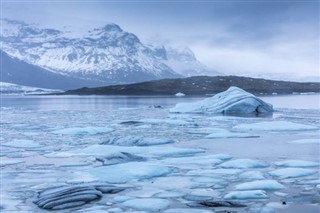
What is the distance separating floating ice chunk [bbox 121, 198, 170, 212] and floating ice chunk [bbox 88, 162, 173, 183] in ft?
4.82

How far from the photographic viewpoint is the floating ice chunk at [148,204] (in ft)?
21.5

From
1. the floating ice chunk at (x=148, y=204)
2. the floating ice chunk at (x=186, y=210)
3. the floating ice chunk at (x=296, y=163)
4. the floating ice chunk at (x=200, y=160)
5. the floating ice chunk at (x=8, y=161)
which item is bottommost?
the floating ice chunk at (x=186, y=210)

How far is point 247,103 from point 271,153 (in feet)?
57.6

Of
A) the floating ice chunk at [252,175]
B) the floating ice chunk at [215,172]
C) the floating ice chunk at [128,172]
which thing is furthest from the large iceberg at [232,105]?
the floating ice chunk at [252,175]

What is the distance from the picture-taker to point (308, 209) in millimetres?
6414

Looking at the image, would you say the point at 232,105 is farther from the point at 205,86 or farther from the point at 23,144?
the point at 205,86

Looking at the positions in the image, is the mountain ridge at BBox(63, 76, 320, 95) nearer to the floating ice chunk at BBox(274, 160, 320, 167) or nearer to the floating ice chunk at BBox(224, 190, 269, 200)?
the floating ice chunk at BBox(274, 160, 320, 167)

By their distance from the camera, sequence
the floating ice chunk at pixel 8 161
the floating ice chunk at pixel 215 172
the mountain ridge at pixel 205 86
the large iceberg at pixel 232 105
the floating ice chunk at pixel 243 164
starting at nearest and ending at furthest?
1. the floating ice chunk at pixel 215 172
2. the floating ice chunk at pixel 243 164
3. the floating ice chunk at pixel 8 161
4. the large iceberg at pixel 232 105
5. the mountain ridge at pixel 205 86

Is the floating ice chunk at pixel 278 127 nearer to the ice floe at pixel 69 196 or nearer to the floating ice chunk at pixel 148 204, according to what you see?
the ice floe at pixel 69 196

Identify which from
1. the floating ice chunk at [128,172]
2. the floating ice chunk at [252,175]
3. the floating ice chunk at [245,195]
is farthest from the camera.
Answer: the floating ice chunk at [128,172]

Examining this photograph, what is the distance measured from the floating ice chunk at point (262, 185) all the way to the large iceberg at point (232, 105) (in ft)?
69.4

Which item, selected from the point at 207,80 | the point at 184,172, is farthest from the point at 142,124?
the point at 207,80

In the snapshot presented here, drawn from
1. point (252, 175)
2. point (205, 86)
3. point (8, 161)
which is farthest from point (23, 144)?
point (205, 86)

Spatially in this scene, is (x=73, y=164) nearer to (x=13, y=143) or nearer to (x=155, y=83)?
(x=13, y=143)
